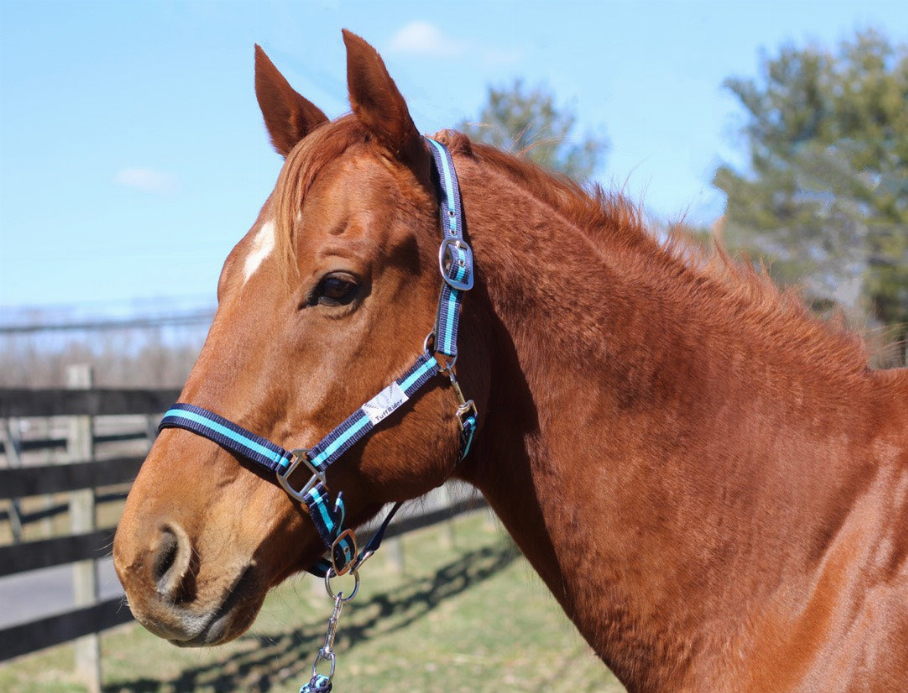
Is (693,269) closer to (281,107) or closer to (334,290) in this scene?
(334,290)

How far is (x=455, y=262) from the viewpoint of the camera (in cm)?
187

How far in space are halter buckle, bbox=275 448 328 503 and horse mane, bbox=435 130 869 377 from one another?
3.12 ft

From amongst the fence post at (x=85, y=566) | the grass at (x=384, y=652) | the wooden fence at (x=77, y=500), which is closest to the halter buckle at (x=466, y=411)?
the wooden fence at (x=77, y=500)

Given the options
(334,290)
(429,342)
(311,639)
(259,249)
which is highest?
(259,249)

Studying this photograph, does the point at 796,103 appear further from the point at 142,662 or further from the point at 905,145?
the point at 142,662

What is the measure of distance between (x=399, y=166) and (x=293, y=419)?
2.28 feet

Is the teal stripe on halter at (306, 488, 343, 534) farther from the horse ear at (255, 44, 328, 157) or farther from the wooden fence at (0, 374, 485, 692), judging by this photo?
the wooden fence at (0, 374, 485, 692)

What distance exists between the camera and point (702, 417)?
2.01 metres

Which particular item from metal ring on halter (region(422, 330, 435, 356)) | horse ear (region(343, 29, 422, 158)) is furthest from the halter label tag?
horse ear (region(343, 29, 422, 158))

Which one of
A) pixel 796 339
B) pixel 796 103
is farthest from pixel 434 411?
pixel 796 103

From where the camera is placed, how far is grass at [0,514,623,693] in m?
5.42

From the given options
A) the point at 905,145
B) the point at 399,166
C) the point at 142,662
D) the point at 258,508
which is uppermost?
the point at 905,145

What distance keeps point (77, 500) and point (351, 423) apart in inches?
176

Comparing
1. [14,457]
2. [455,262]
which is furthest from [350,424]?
[14,457]
